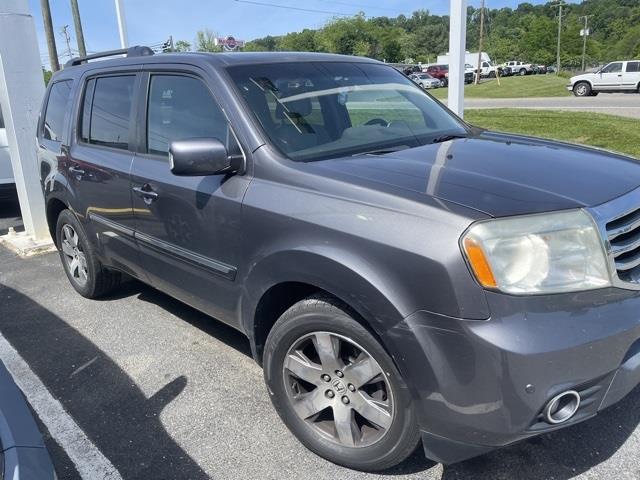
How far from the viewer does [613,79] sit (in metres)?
26.9

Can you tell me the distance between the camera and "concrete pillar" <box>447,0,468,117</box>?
5.26m

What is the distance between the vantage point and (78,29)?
25938mm

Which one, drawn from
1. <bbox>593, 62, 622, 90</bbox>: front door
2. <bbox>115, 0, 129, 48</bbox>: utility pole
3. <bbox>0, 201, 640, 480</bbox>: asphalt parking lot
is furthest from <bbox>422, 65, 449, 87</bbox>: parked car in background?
<bbox>0, 201, 640, 480</bbox>: asphalt parking lot

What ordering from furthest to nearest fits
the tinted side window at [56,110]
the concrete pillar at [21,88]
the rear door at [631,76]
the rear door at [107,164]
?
1. the rear door at [631,76]
2. the concrete pillar at [21,88]
3. the tinted side window at [56,110]
4. the rear door at [107,164]

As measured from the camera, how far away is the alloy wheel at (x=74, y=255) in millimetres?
4711

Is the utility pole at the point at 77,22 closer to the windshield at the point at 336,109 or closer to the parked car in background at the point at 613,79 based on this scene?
the parked car in background at the point at 613,79

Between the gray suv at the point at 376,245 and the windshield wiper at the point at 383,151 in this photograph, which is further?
the windshield wiper at the point at 383,151

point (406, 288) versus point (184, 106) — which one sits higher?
point (184, 106)

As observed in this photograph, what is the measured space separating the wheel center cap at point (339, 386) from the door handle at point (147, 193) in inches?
60.8

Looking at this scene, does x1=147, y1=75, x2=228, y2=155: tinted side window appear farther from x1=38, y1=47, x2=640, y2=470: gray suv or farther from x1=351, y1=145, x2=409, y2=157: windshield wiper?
x1=351, y1=145, x2=409, y2=157: windshield wiper

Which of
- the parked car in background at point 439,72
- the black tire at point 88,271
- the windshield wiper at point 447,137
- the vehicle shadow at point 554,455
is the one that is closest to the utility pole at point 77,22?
the black tire at point 88,271

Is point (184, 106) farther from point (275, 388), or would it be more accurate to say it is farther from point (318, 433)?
point (318, 433)

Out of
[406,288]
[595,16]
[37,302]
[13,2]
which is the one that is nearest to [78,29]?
[13,2]

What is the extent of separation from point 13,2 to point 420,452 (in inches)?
242
